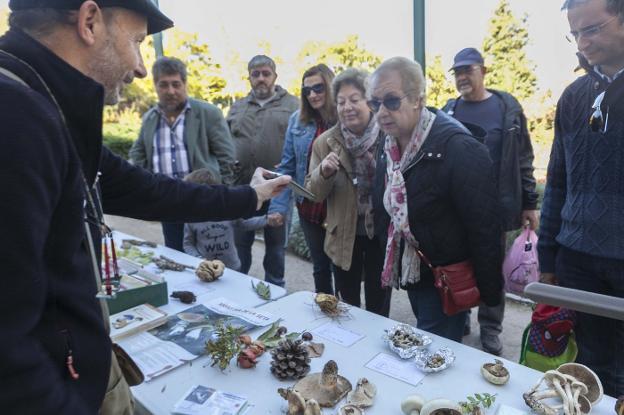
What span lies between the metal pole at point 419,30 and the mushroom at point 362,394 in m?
2.94

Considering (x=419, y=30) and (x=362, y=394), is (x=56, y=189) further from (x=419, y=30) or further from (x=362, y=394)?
(x=419, y=30)

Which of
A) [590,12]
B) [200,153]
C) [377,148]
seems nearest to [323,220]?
[377,148]

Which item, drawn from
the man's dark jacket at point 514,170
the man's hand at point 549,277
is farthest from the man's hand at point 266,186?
the man's dark jacket at point 514,170

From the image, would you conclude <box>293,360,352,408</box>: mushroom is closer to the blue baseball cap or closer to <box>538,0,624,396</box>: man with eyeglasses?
<box>538,0,624,396</box>: man with eyeglasses

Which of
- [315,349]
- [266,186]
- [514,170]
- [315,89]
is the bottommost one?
[315,349]

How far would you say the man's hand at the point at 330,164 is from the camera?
2555mm

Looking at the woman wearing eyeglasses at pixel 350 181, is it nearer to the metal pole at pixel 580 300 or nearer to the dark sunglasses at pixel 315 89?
the dark sunglasses at pixel 315 89

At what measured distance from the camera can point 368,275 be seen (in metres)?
2.87

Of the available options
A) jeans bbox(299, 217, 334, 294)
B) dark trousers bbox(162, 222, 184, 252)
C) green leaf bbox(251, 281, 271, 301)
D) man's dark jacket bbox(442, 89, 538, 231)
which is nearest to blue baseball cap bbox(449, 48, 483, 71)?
man's dark jacket bbox(442, 89, 538, 231)

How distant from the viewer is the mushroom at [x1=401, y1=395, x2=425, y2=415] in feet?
4.15

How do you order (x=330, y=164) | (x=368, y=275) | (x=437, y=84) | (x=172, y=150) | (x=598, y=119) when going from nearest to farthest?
(x=598, y=119) < (x=330, y=164) < (x=368, y=275) < (x=172, y=150) < (x=437, y=84)

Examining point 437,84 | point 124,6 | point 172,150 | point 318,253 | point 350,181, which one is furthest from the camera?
point 437,84

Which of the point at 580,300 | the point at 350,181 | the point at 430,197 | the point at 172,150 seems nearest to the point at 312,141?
the point at 350,181

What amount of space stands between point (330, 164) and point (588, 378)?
1.60 m
